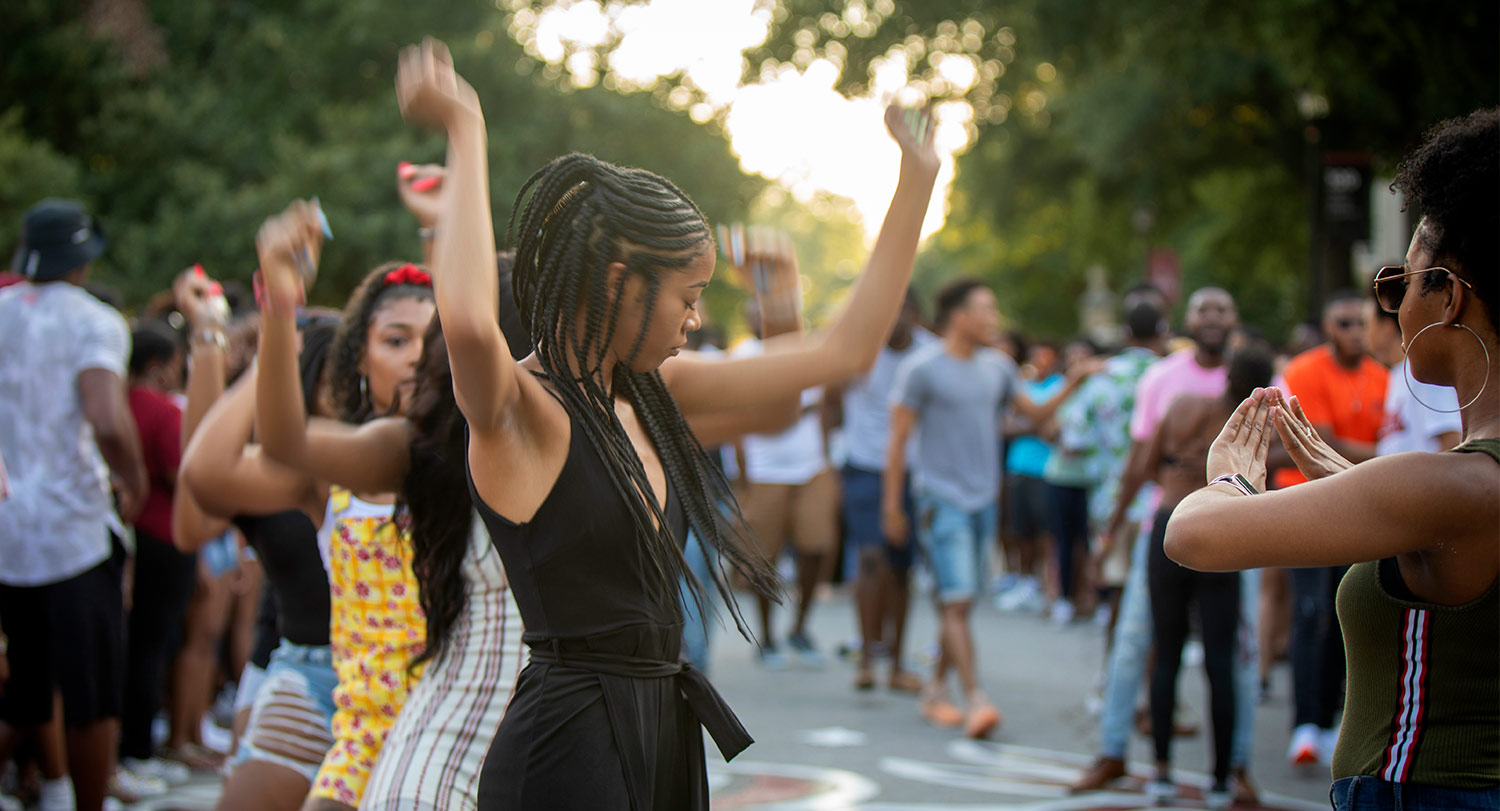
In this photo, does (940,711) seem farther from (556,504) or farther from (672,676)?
(556,504)

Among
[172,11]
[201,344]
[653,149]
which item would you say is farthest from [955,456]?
[653,149]

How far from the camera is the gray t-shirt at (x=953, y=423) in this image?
7.70 m

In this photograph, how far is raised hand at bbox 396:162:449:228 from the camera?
2494mm

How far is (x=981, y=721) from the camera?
718 cm

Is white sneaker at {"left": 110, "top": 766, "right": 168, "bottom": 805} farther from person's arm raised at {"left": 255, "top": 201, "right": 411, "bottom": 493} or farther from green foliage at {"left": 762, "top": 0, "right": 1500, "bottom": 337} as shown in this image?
green foliage at {"left": 762, "top": 0, "right": 1500, "bottom": 337}

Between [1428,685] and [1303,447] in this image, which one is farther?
[1303,447]

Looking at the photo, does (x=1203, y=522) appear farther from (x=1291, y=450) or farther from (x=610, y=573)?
(x=610, y=573)

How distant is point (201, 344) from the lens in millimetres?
4078

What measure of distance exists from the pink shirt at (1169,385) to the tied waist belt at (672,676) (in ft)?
15.5

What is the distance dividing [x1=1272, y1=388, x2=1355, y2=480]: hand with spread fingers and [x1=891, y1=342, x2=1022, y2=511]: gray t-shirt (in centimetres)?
521

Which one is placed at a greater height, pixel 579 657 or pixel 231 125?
pixel 231 125

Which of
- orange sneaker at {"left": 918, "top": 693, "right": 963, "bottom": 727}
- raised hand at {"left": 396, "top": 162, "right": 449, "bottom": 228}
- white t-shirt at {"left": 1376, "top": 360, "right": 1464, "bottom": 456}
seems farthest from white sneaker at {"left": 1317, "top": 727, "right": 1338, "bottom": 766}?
raised hand at {"left": 396, "top": 162, "right": 449, "bottom": 228}

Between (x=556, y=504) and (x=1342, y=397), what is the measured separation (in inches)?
219

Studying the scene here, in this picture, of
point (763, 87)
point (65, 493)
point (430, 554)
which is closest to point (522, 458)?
point (430, 554)
